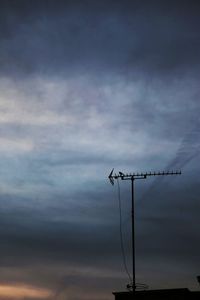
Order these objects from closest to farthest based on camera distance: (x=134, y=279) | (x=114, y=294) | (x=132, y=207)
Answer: (x=134, y=279), (x=132, y=207), (x=114, y=294)

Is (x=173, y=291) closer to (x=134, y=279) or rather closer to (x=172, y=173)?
(x=134, y=279)

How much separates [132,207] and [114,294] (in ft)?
25.9

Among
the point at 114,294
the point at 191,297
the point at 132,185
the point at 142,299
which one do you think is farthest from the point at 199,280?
the point at 132,185

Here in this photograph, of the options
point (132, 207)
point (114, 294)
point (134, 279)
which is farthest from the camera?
point (114, 294)

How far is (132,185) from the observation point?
3112cm

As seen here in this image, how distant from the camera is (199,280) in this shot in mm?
31359

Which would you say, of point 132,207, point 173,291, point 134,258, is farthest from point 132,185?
point 173,291

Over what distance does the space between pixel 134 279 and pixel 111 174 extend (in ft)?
26.0

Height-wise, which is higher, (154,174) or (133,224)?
(154,174)

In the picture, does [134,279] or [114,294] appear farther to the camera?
[114,294]

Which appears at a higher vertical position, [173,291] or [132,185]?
[132,185]

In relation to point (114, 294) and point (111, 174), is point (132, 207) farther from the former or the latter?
point (114, 294)

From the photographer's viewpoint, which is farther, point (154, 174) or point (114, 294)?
point (114, 294)

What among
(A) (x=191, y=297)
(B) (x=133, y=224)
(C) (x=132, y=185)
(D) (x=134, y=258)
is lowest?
(A) (x=191, y=297)
